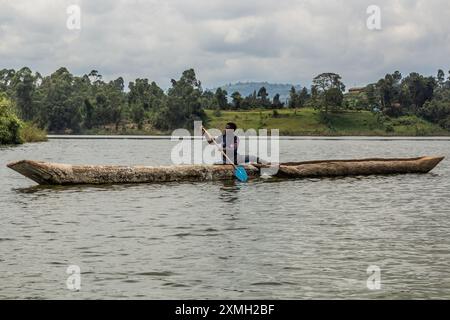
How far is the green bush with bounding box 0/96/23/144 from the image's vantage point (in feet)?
225

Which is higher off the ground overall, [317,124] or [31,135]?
[317,124]

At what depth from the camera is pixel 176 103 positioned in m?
160

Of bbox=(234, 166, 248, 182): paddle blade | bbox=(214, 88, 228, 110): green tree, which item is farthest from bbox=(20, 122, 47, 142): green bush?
bbox=(214, 88, 228, 110): green tree

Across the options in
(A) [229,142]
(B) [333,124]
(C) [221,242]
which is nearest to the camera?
(C) [221,242]

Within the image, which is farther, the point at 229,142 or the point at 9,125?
the point at 9,125

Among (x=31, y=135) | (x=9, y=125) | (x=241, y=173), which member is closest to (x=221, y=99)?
(x=31, y=135)

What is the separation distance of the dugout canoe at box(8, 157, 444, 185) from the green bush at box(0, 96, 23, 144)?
4539 centimetres

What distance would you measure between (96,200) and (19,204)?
8.26ft

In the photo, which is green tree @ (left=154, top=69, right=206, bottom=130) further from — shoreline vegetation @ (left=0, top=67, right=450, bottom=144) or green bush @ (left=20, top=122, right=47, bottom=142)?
green bush @ (left=20, top=122, right=47, bottom=142)

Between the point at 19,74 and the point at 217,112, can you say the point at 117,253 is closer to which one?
the point at 217,112

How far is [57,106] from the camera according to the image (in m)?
161

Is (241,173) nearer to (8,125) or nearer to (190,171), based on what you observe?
(190,171)

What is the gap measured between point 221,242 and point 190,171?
1289 centimetres

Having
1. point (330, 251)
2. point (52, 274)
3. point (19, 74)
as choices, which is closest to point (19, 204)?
point (52, 274)
